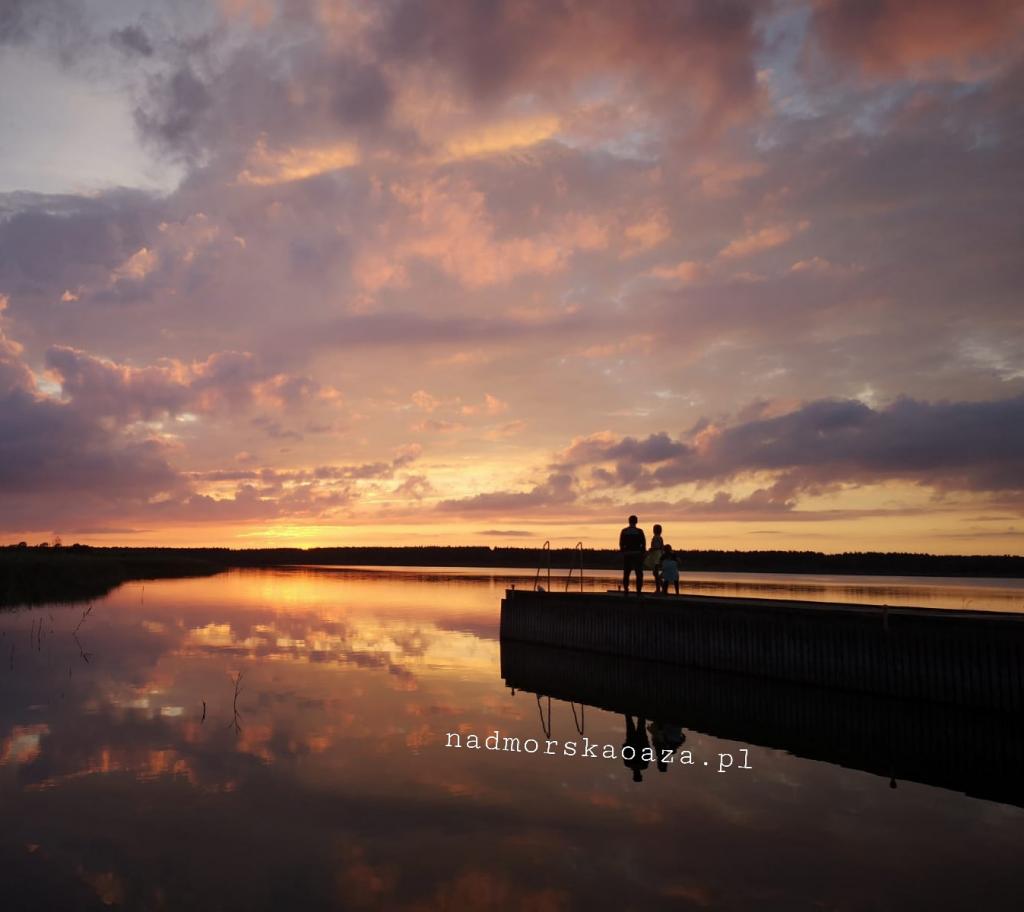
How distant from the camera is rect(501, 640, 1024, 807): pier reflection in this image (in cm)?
1574

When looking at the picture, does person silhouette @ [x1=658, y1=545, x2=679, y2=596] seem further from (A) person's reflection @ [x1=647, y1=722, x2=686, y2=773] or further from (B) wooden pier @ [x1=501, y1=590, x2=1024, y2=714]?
(A) person's reflection @ [x1=647, y1=722, x2=686, y2=773]

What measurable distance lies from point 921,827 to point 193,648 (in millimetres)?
28008

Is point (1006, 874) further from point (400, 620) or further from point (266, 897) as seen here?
point (400, 620)

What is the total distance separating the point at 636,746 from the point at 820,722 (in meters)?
4.86

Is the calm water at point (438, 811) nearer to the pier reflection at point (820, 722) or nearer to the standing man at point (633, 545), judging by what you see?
→ the pier reflection at point (820, 722)

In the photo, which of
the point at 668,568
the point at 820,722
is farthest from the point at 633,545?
the point at 820,722

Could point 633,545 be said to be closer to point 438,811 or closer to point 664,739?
point 664,739

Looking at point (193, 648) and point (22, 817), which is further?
point (193, 648)

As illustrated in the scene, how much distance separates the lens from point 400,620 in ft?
148

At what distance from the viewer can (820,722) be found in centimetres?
1958

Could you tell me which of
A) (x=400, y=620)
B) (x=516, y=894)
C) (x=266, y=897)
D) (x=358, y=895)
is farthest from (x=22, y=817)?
(x=400, y=620)

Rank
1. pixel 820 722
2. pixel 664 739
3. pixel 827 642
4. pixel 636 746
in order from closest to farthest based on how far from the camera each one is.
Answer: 1. pixel 636 746
2. pixel 664 739
3. pixel 820 722
4. pixel 827 642

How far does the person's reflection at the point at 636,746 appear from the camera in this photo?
1587 cm

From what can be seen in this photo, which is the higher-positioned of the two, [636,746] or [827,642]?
[827,642]
